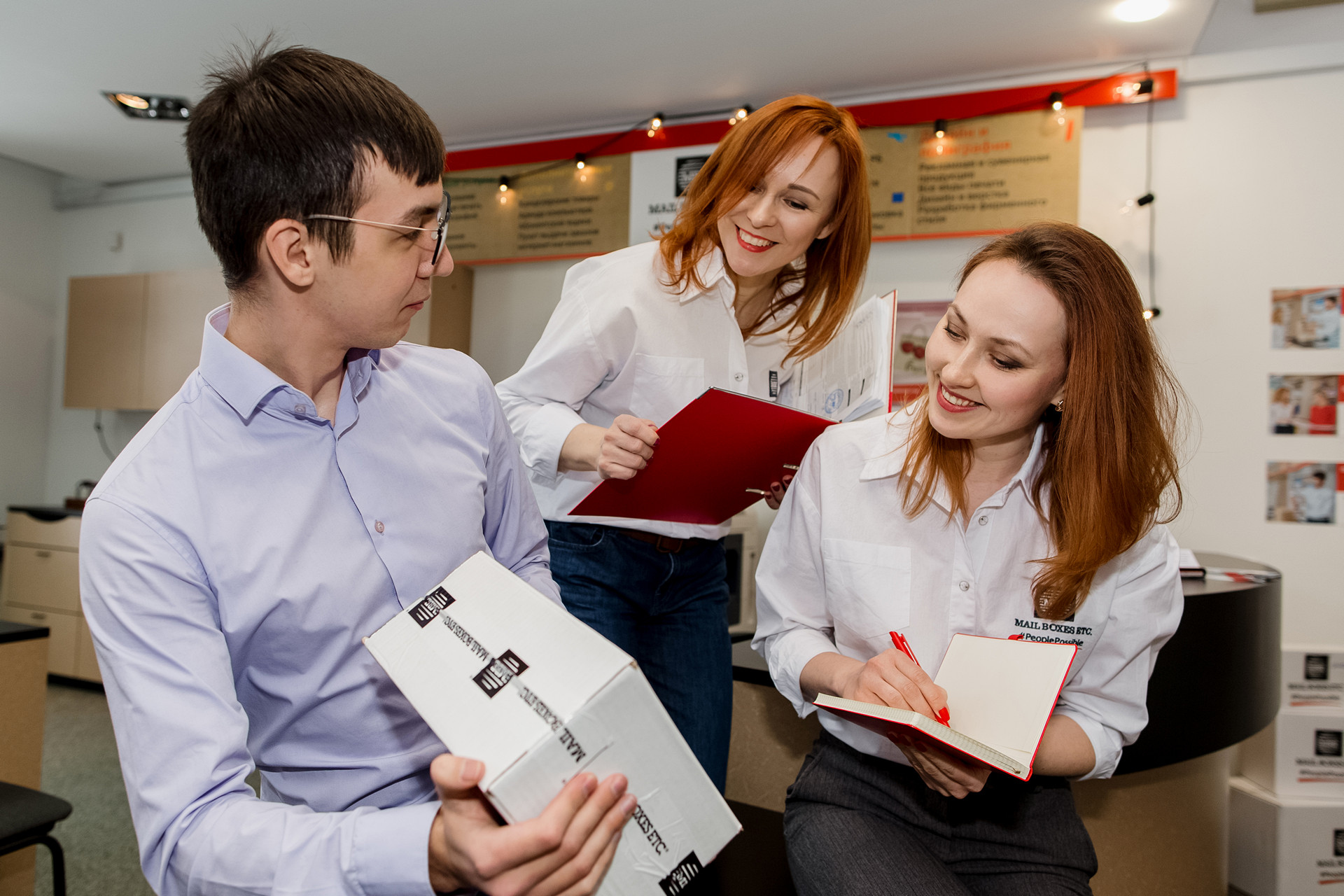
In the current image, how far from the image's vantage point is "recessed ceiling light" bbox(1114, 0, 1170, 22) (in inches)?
119

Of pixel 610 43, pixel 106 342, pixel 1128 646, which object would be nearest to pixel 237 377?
pixel 1128 646

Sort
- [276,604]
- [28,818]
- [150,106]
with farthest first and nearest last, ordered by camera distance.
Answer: [150,106] → [28,818] → [276,604]

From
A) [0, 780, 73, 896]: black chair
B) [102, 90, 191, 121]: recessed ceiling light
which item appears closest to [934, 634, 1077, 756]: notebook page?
[0, 780, 73, 896]: black chair

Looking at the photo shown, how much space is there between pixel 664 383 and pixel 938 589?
0.63 meters

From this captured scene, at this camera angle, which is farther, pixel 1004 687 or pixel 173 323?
pixel 173 323

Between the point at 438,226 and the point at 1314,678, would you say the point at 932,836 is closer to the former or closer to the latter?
the point at 438,226

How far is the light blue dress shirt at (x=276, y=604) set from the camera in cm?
81

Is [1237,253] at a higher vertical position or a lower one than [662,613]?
higher

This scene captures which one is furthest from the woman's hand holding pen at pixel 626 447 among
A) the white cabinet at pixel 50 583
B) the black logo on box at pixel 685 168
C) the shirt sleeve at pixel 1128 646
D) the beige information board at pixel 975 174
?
the white cabinet at pixel 50 583

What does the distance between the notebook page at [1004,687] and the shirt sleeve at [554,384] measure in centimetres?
75

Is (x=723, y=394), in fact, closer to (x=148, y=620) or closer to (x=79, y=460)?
(x=148, y=620)

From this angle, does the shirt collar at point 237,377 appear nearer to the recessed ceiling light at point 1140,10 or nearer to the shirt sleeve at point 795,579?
the shirt sleeve at point 795,579

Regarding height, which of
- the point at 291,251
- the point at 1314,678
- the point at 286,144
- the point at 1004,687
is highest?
the point at 286,144

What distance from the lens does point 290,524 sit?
3.24ft
